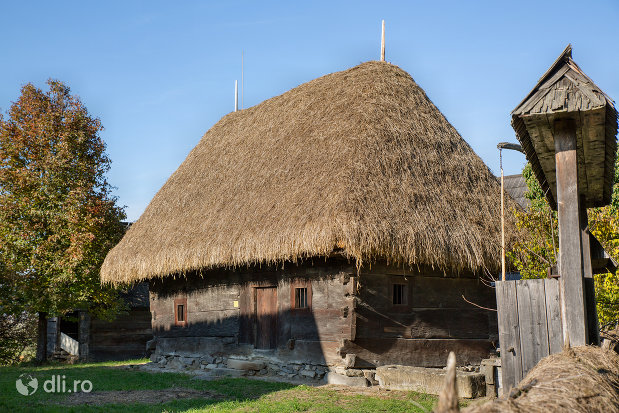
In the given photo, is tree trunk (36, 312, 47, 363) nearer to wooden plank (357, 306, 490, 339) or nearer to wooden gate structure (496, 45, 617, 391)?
wooden plank (357, 306, 490, 339)

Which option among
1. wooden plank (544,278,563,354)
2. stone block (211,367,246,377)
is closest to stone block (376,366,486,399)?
wooden plank (544,278,563,354)

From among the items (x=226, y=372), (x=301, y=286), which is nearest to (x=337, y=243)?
(x=301, y=286)

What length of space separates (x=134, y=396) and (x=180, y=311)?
5.94m

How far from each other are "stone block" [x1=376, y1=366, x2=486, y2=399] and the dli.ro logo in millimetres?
4973

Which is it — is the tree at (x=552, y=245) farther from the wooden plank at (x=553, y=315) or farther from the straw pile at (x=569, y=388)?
the straw pile at (x=569, y=388)

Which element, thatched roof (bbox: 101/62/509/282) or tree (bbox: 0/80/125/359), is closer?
thatched roof (bbox: 101/62/509/282)

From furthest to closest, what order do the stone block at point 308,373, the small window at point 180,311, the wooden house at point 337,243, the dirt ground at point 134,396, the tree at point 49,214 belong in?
the tree at point 49,214, the small window at point 180,311, the stone block at point 308,373, the wooden house at point 337,243, the dirt ground at point 134,396

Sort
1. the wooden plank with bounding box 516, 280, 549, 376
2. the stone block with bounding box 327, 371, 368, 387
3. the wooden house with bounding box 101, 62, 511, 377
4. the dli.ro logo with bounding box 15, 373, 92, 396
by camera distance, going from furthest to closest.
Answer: the wooden house with bounding box 101, 62, 511, 377 < the dli.ro logo with bounding box 15, 373, 92, 396 < the stone block with bounding box 327, 371, 368, 387 < the wooden plank with bounding box 516, 280, 549, 376

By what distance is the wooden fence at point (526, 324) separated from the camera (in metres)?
6.09

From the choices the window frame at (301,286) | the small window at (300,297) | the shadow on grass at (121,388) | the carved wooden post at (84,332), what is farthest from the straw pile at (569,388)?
the carved wooden post at (84,332)

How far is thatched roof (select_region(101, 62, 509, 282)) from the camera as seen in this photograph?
10461 mm

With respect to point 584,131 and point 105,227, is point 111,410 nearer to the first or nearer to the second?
point 584,131

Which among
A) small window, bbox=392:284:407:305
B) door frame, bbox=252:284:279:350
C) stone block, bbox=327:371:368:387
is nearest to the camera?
stone block, bbox=327:371:368:387

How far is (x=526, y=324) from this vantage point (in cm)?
626
